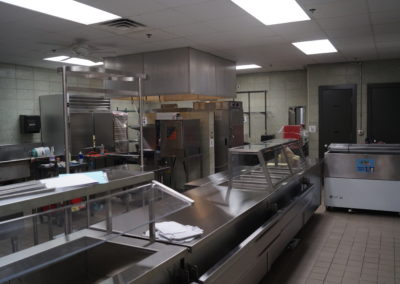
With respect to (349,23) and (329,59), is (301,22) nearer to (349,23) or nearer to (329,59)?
(349,23)

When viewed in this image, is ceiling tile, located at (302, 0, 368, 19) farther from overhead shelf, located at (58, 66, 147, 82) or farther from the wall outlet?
the wall outlet

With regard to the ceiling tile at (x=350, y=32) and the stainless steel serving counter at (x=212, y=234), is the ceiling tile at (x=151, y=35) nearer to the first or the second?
the stainless steel serving counter at (x=212, y=234)

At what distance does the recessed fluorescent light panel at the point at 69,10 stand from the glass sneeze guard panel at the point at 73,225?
2313 millimetres

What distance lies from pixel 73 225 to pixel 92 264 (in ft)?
1.05

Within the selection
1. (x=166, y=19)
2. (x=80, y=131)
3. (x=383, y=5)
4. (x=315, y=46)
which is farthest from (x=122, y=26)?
(x=80, y=131)

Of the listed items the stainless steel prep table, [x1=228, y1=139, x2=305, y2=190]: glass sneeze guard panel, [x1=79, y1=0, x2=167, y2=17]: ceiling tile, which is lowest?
the stainless steel prep table

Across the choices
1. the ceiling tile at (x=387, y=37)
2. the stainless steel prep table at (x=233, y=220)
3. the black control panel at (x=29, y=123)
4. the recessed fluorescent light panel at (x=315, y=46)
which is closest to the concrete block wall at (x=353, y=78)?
the recessed fluorescent light panel at (x=315, y=46)

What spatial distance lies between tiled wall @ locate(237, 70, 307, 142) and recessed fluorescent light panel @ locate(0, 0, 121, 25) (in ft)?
17.9

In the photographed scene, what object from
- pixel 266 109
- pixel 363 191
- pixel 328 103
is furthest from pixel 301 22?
pixel 266 109

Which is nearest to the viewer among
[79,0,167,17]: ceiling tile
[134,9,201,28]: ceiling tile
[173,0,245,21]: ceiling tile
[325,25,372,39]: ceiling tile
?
[79,0,167,17]: ceiling tile

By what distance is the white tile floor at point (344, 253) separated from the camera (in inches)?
122

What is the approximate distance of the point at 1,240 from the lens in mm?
1333

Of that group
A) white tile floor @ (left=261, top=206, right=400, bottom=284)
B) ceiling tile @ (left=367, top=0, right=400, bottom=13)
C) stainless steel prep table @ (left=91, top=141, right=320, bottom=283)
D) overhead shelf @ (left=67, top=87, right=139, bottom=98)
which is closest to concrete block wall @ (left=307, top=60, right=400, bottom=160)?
white tile floor @ (left=261, top=206, right=400, bottom=284)

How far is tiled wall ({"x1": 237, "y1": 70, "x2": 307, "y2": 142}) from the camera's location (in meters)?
8.29
